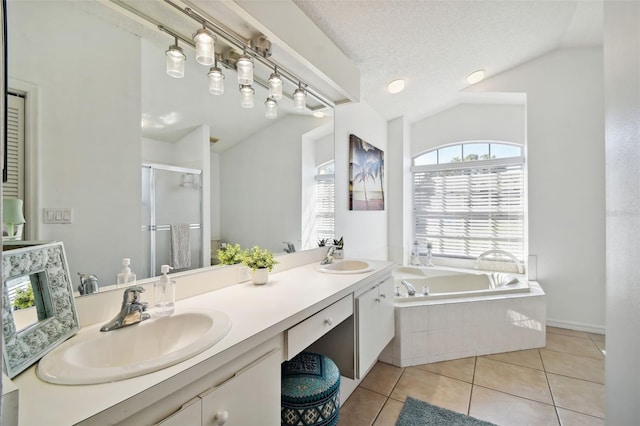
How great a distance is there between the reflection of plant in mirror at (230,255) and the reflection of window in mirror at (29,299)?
750 mm

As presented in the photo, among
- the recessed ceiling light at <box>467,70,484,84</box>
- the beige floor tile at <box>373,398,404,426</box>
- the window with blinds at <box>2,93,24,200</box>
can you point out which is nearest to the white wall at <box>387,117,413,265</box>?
the recessed ceiling light at <box>467,70,484,84</box>

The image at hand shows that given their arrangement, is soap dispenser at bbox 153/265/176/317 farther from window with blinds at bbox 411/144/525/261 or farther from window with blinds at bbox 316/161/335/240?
window with blinds at bbox 411/144/525/261

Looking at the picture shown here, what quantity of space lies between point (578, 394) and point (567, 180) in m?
2.10

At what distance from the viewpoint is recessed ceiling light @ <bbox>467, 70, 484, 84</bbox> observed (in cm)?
315

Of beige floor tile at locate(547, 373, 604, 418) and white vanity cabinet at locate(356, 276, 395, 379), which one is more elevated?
white vanity cabinet at locate(356, 276, 395, 379)

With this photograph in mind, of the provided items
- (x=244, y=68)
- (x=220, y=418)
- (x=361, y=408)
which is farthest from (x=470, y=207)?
(x=220, y=418)

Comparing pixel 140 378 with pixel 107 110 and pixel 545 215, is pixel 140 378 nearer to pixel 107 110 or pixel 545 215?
pixel 107 110

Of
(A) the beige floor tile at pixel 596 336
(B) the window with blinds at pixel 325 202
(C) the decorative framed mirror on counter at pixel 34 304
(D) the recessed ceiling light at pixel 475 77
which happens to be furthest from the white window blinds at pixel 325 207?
(A) the beige floor tile at pixel 596 336

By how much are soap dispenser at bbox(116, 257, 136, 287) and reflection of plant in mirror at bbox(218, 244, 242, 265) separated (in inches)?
17.3

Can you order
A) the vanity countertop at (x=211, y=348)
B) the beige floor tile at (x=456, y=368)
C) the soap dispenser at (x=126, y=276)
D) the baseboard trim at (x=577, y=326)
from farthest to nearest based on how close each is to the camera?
1. the baseboard trim at (x=577, y=326)
2. the beige floor tile at (x=456, y=368)
3. the soap dispenser at (x=126, y=276)
4. the vanity countertop at (x=211, y=348)

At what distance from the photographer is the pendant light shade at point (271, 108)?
6.34 feet

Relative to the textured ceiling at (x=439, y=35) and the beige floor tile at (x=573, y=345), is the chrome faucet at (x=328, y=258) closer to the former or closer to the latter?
the textured ceiling at (x=439, y=35)

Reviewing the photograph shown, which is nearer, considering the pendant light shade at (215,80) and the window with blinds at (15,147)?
the window with blinds at (15,147)

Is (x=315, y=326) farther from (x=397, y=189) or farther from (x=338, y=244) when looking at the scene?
(x=397, y=189)
